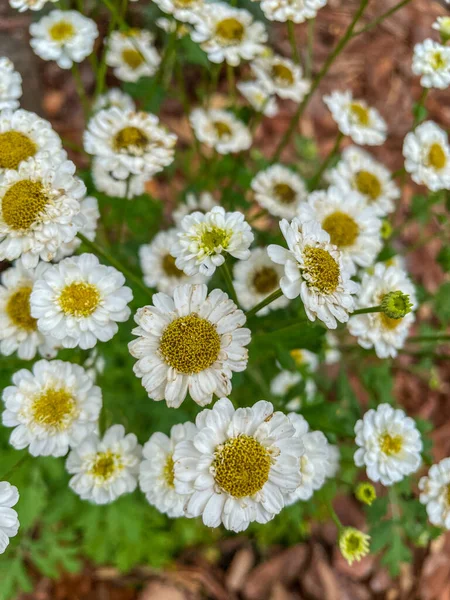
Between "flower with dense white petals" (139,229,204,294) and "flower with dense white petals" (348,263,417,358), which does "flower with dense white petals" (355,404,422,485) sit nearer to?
"flower with dense white petals" (348,263,417,358)

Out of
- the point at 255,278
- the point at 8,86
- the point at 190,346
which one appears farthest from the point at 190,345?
the point at 8,86

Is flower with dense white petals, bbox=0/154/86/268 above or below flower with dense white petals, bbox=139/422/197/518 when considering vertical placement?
above

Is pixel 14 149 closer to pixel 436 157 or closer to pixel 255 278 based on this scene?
pixel 255 278

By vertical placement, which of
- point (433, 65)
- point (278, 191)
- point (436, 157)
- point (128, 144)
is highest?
point (433, 65)

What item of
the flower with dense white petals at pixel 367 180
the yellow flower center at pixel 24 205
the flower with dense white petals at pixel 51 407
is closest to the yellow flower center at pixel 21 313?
the flower with dense white petals at pixel 51 407

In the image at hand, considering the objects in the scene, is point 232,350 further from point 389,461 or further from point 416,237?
point 416,237

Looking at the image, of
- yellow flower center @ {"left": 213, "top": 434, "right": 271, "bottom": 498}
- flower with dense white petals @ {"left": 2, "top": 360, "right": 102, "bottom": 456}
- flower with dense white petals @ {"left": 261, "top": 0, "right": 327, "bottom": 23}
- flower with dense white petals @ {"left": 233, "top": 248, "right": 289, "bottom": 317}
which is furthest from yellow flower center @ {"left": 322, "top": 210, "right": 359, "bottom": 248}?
flower with dense white petals @ {"left": 2, "top": 360, "right": 102, "bottom": 456}

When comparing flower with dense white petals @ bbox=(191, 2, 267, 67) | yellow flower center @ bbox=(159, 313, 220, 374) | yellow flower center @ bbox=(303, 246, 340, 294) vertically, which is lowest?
yellow flower center @ bbox=(159, 313, 220, 374)

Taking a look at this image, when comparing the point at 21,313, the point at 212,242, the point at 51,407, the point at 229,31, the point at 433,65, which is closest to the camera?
the point at 212,242
